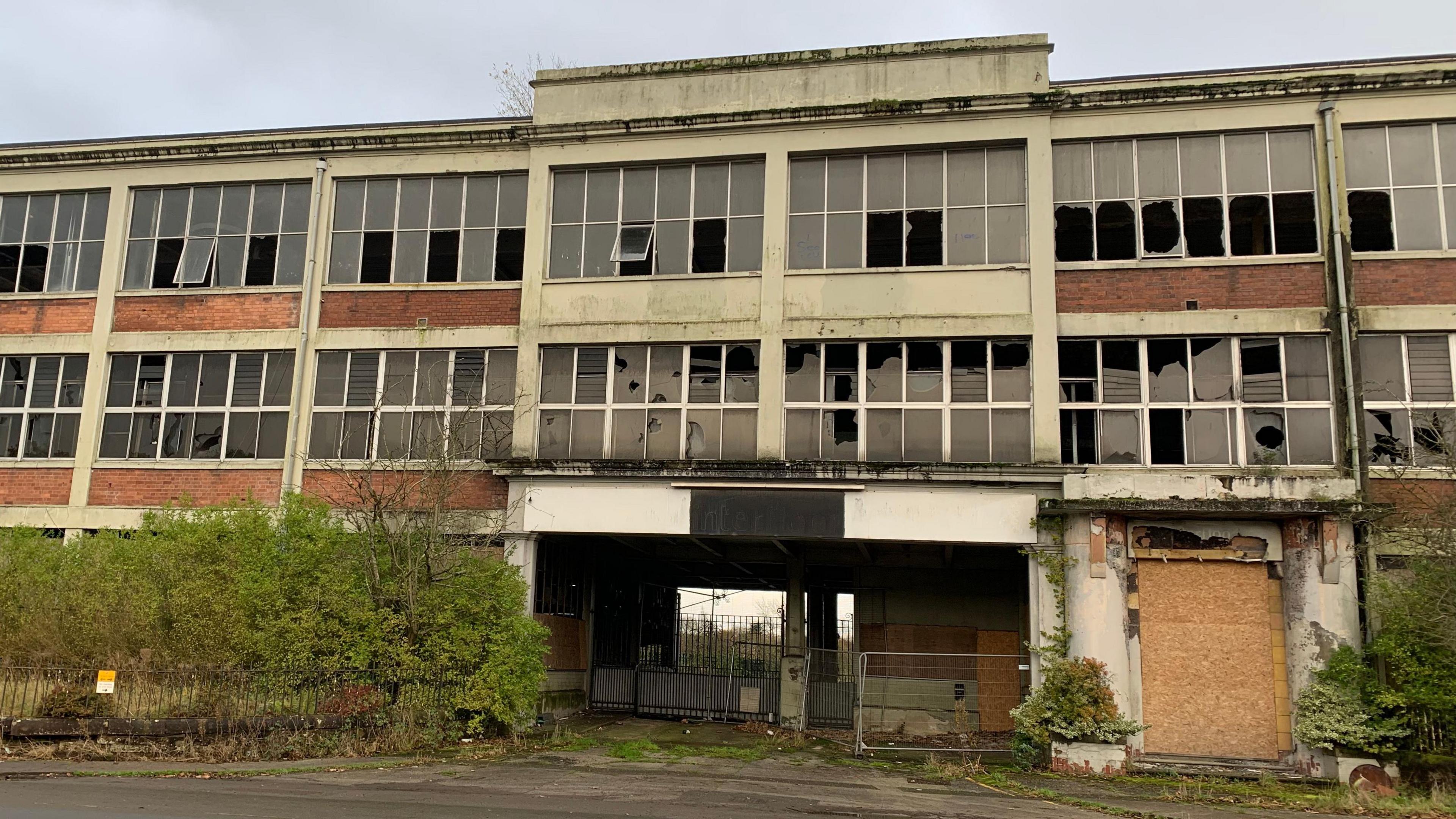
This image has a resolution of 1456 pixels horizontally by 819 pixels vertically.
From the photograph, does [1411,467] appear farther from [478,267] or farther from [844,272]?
[478,267]

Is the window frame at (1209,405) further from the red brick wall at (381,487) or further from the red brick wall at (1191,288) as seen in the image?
the red brick wall at (381,487)

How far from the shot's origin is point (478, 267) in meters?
20.5

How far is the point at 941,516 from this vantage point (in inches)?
677

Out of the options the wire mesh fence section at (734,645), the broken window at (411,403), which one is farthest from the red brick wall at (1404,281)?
the broken window at (411,403)

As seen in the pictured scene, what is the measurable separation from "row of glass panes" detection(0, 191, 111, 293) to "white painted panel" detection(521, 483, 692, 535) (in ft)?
35.8

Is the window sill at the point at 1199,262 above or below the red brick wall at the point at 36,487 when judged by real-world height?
above

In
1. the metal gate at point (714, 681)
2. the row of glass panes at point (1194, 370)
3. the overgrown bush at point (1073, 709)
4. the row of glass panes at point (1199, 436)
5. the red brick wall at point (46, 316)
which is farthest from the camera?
the metal gate at point (714, 681)

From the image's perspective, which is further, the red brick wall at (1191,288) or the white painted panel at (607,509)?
the white painted panel at (607,509)

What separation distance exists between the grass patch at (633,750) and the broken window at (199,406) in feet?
28.3

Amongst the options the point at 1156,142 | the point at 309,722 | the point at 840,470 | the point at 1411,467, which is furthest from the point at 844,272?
the point at 309,722

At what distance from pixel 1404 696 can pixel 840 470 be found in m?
8.24

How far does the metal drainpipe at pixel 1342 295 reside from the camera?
53.5 ft

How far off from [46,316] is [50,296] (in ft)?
1.35

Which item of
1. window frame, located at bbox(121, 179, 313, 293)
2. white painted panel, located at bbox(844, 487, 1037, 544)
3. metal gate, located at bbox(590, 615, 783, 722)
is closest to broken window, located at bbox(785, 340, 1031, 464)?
white painted panel, located at bbox(844, 487, 1037, 544)
